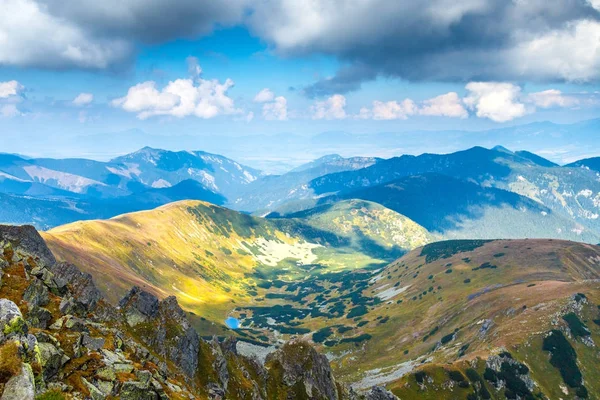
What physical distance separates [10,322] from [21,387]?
615 cm

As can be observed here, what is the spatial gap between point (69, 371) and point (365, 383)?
146 meters

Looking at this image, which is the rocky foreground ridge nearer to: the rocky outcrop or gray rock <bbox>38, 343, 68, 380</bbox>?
gray rock <bbox>38, 343, 68, 380</bbox>

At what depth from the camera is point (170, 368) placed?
2270 inches

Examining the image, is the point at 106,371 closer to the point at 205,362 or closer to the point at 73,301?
the point at 73,301

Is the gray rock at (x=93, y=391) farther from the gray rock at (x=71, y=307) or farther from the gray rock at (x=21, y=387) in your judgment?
the gray rock at (x=71, y=307)

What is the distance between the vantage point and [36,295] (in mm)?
40500

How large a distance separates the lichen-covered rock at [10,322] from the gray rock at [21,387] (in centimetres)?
369

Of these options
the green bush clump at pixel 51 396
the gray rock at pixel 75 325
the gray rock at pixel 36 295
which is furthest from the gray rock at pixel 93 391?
the gray rock at pixel 36 295

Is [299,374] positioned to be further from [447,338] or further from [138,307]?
[447,338]

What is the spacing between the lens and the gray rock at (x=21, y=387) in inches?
883

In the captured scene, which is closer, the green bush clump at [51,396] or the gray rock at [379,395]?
the green bush clump at [51,396]

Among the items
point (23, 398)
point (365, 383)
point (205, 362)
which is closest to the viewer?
point (23, 398)

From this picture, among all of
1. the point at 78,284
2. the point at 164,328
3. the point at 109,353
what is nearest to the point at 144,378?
the point at 109,353

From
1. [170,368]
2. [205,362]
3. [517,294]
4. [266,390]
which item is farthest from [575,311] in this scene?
[170,368]
